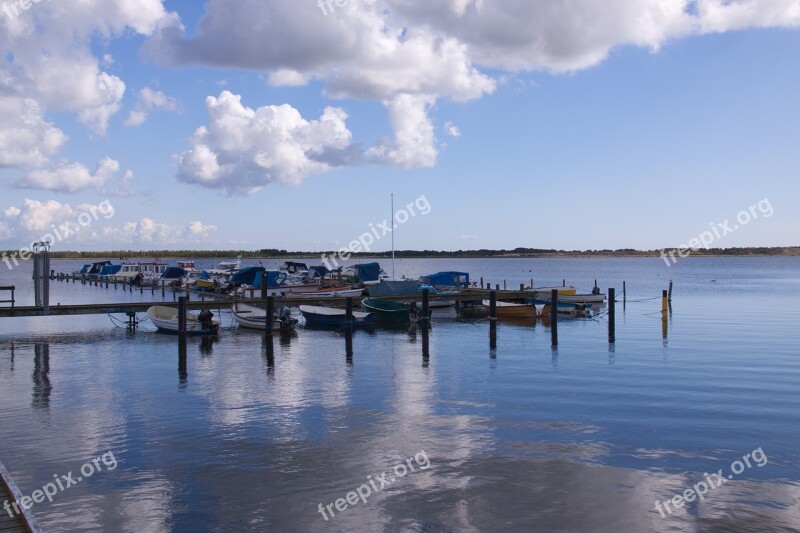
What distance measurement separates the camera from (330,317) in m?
39.6

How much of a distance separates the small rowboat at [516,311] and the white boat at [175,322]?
742 inches

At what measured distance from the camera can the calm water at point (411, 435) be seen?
452 inches

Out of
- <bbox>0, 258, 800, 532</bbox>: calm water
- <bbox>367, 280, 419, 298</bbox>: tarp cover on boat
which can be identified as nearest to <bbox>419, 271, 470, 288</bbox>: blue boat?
<bbox>367, 280, 419, 298</bbox>: tarp cover on boat

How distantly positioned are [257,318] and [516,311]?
1703cm

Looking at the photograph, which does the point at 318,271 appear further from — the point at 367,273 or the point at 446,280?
the point at 446,280

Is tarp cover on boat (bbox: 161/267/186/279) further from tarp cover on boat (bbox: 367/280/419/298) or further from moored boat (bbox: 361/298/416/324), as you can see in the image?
moored boat (bbox: 361/298/416/324)

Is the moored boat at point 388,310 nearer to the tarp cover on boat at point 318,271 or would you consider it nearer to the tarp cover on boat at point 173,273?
the tarp cover on boat at point 318,271

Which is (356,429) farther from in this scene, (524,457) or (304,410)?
(524,457)

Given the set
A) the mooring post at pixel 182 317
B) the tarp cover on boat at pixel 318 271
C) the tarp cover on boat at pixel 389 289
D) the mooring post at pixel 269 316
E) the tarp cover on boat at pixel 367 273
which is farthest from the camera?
the tarp cover on boat at pixel 318 271

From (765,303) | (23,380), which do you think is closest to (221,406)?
(23,380)

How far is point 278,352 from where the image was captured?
29891mm

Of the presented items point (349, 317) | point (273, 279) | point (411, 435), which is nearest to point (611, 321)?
point (349, 317)

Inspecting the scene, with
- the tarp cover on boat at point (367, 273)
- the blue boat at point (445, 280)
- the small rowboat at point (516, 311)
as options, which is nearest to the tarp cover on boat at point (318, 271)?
the tarp cover on boat at point (367, 273)

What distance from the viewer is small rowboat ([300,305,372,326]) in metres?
39.4
